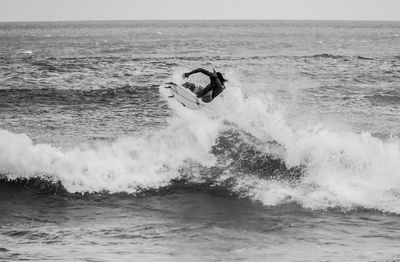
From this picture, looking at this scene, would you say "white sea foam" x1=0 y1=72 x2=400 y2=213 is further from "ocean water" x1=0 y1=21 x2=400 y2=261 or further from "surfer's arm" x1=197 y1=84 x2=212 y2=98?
"surfer's arm" x1=197 y1=84 x2=212 y2=98

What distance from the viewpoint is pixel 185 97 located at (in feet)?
54.3

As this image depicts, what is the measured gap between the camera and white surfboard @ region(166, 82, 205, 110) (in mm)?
16266

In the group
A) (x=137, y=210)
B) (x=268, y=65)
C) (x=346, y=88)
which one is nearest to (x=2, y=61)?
(x=268, y=65)

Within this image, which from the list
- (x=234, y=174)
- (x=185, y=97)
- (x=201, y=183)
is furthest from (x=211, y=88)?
(x=201, y=183)

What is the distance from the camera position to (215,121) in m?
18.1

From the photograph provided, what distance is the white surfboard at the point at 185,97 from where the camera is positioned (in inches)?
640

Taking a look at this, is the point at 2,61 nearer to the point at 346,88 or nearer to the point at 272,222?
the point at 346,88

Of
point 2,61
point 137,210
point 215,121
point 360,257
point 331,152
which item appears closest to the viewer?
point 360,257

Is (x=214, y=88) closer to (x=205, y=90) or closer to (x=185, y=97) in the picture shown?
(x=205, y=90)

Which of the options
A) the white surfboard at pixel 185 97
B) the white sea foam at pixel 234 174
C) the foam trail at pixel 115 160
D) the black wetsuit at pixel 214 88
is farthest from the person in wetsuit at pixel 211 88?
the foam trail at pixel 115 160

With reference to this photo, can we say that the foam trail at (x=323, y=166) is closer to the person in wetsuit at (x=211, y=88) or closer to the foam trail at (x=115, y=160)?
the foam trail at (x=115, y=160)

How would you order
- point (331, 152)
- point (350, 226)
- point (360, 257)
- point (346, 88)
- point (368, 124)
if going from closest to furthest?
point (360, 257) < point (350, 226) < point (331, 152) < point (368, 124) < point (346, 88)

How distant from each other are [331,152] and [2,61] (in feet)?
128

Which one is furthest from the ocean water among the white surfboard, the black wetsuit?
the black wetsuit
